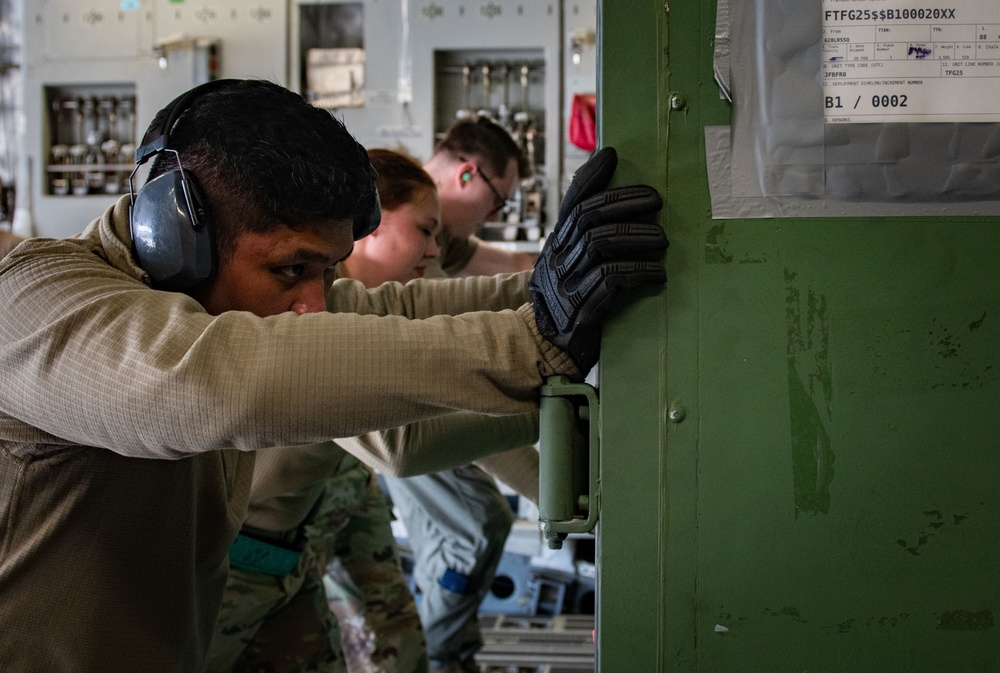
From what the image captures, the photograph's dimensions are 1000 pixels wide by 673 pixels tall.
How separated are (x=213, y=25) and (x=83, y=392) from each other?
4.15 m

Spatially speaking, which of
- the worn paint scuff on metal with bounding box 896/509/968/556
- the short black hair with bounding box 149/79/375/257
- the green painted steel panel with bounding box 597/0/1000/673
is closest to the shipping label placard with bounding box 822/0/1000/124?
the green painted steel panel with bounding box 597/0/1000/673

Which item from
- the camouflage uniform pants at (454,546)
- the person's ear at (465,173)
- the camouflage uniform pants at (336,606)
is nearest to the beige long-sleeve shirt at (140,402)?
the camouflage uniform pants at (336,606)

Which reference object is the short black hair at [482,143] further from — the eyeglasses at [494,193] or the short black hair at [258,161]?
the short black hair at [258,161]

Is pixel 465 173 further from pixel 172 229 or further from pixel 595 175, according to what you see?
pixel 595 175

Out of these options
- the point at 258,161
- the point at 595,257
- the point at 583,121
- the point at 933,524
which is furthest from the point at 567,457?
the point at 583,121

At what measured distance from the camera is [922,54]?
3.05ft

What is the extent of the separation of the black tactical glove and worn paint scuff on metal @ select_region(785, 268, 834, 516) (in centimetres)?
14

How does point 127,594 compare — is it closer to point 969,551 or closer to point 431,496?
point 969,551

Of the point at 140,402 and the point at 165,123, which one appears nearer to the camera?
the point at 140,402

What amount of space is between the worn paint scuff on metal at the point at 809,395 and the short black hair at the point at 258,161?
22.4 inches

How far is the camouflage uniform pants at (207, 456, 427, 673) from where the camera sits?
2.01m

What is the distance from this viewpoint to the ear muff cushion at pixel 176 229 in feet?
3.61

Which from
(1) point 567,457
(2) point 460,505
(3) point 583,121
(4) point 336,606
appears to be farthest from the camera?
(3) point 583,121

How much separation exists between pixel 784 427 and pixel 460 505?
6.91 ft
